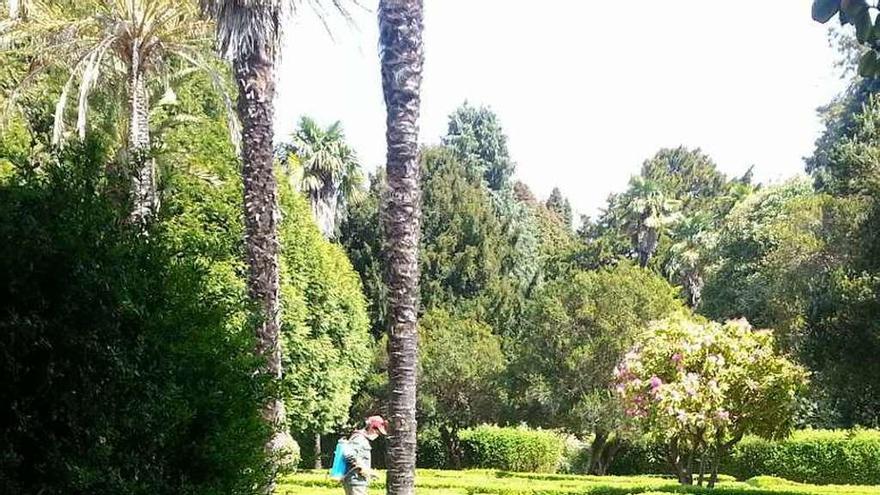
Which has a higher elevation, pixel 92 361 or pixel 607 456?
pixel 92 361

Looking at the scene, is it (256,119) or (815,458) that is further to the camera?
(815,458)

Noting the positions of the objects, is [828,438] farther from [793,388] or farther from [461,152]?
[461,152]

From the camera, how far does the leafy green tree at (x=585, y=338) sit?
26.2 meters

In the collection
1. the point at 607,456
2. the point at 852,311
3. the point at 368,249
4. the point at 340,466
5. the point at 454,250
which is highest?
the point at 454,250

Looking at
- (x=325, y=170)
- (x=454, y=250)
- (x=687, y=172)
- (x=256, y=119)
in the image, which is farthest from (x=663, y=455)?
(x=687, y=172)

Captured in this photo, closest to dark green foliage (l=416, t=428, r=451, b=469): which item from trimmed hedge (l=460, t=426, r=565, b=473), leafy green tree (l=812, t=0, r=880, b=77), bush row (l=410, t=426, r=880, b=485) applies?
bush row (l=410, t=426, r=880, b=485)

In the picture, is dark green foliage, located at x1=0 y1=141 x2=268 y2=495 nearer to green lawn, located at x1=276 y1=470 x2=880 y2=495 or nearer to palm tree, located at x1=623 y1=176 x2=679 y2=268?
green lawn, located at x1=276 y1=470 x2=880 y2=495

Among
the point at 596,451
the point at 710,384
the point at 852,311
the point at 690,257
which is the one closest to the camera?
the point at 852,311

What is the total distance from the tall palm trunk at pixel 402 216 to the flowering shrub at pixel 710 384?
26.7 ft

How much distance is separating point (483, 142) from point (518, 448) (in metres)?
20.8

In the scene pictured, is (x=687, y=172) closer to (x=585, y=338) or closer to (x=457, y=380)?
(x=457, y=380)

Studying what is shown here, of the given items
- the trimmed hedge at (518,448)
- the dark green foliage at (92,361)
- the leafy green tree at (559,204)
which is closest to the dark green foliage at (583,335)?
the trimmed hedge at (518,448)

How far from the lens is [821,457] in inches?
990

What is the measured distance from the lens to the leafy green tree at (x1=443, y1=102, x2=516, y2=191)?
45156 mm
